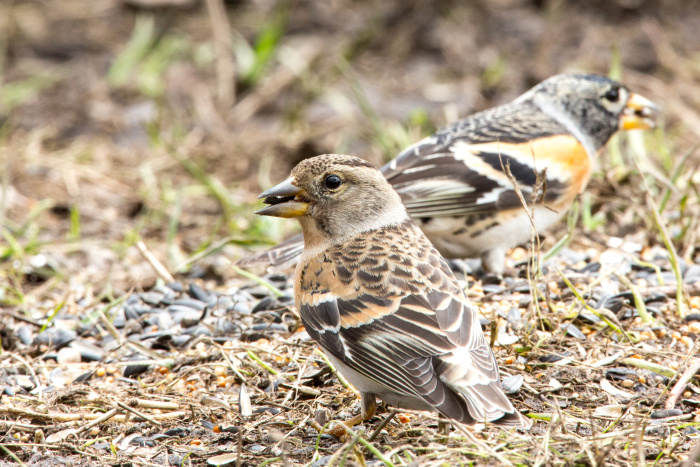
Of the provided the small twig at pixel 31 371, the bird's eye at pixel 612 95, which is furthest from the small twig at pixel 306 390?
the bird's eye at pixel 612 95

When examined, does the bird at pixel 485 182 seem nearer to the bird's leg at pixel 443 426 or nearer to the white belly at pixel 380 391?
the white belly at pixel 380 391

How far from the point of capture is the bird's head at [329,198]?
3238mm

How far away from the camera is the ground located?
296cm

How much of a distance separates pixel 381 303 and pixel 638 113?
107 inches

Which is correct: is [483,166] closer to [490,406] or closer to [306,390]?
[306,390]

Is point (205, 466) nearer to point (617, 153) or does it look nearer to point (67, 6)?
point (617, 153)

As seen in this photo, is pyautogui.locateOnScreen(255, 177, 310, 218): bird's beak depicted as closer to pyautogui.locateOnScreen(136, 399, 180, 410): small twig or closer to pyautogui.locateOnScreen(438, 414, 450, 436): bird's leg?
pyautogui.locateOnScreen(136, 399, 180, 410): small twig

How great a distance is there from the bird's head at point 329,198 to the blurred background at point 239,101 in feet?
4.08

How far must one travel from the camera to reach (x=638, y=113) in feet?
15.9

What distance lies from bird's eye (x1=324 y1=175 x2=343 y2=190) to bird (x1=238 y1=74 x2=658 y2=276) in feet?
2.41

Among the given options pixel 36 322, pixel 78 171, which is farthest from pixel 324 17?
pixel 36 322

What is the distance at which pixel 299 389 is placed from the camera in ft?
10.5

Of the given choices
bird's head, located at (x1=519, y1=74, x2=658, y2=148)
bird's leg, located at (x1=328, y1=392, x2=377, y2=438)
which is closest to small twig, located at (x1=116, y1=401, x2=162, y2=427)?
bird's leg, located at (x1=328, y1=392, x2=377, y2=438)

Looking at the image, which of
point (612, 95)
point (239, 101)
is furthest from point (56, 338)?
point (239, 101)
